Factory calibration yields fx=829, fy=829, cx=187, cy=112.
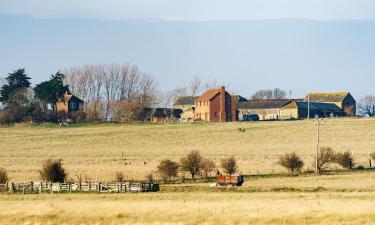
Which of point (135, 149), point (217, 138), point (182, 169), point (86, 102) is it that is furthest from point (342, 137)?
point (86, 102)

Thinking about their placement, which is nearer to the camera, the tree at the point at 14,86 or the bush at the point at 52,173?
the bush at the point at 52,173

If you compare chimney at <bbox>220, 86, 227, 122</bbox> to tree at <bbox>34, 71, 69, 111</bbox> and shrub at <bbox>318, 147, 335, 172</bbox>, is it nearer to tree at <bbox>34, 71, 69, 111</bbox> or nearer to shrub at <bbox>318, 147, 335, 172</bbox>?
tree at <bbox>34, 71, 69, 111</bbox>

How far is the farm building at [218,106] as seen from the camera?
6516 inches

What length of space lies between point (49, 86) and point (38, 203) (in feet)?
366

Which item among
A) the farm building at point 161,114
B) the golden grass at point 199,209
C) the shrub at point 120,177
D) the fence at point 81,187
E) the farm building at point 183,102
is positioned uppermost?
the farm building at point 183,102

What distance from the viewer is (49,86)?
6506 inches

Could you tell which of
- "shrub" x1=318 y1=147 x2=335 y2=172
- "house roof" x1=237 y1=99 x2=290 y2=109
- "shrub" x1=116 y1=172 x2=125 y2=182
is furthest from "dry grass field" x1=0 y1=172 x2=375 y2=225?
"house roof" x1=237 y1=99 x2=290 y2=109

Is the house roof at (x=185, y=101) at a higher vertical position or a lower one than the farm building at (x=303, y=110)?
higher

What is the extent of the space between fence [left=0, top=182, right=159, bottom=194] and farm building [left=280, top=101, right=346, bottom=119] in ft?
345

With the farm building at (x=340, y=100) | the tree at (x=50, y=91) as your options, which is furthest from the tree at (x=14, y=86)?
the farm building at (x=340, y=100)

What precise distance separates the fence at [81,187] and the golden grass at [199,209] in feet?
19.6

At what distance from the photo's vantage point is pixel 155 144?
11712 centimetres

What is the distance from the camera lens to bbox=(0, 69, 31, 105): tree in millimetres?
168750

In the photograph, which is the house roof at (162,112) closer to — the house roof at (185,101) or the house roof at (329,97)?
the house roof at (185,101)
